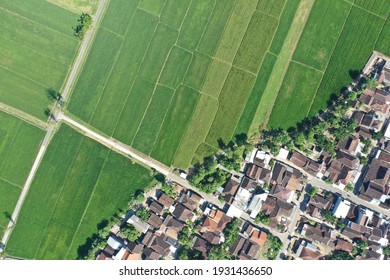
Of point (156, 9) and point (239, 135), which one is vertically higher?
point (156, 9)

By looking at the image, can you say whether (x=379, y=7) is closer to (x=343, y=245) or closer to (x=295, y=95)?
(x=295, y=95)

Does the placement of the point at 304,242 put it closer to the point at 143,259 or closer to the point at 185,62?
the point at 143,259

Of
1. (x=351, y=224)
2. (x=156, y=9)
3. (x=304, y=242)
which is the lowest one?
(x=304, y=242)

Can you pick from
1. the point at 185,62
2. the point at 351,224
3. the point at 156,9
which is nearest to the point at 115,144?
the point at 185,62

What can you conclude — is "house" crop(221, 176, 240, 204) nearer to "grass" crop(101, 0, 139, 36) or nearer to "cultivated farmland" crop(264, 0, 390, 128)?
"cultivated farmland" crop(264, 0, 390, 128)

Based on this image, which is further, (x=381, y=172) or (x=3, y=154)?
(x=3, y=154)

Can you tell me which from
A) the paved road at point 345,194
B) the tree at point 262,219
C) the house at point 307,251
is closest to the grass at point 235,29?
the paved road at point 345,194

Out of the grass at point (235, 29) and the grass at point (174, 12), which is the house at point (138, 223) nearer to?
the grass at point (235, 29)
